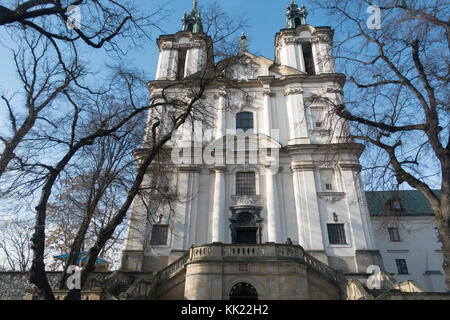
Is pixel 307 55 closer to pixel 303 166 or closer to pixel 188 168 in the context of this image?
pixel 303 166

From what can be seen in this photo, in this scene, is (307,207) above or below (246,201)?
below

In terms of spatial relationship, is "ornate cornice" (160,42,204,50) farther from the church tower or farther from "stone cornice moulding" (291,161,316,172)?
"stone cornice moulding" (291,161,316,172)

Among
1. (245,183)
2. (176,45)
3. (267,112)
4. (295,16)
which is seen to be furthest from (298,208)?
(295,16)

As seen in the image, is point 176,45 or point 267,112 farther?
point 176,45

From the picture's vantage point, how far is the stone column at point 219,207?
58.4 ft

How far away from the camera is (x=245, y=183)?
20172 mm

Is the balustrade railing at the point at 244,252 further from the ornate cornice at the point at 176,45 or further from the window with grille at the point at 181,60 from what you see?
the ornate cornice at the point at 176,45

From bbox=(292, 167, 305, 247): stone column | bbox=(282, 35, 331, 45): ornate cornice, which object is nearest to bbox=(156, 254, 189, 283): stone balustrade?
bbox=(292, 167, 305, 247): stone column

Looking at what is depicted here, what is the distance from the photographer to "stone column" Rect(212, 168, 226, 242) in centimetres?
1781

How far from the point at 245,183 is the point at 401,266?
592 inches

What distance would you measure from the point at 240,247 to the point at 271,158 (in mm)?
8494

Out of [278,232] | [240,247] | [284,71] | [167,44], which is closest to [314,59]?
[284,71]

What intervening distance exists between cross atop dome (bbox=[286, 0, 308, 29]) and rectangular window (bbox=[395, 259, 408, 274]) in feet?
81.2
